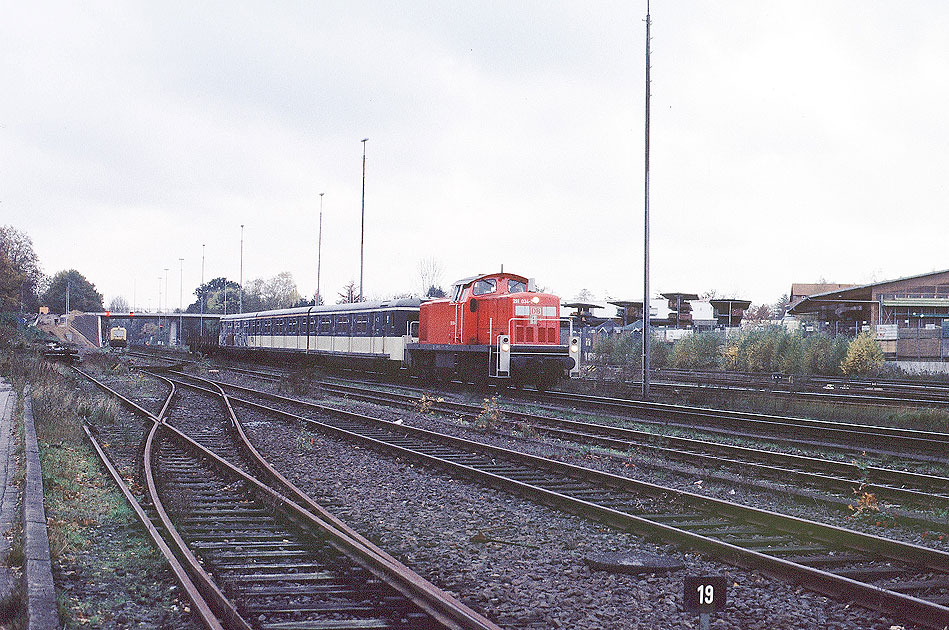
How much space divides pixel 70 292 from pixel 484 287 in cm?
11289

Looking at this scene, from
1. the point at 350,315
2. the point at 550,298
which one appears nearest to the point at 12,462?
the point at 550,298

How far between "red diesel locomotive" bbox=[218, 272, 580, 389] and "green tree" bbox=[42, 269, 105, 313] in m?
101

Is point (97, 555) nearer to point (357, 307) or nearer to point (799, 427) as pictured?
point (799, 427)

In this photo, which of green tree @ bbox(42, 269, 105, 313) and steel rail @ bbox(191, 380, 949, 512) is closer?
steel rail @ bbox(191, 380, 949, 512)

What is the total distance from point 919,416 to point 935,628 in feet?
42.9

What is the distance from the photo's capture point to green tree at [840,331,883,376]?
30.2 m

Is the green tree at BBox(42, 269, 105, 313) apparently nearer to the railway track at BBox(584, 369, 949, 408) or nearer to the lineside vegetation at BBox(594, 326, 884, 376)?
the lineside vegetation at BBox(594, 326, 884, 376)

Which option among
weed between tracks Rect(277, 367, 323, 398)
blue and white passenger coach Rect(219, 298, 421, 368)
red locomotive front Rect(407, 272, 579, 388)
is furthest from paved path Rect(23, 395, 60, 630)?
blue and white passenger coach Rect(219, 298, 421, 368)

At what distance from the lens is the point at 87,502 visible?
820 cm

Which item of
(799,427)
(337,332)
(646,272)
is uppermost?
(646,272)

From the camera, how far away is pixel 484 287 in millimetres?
21859

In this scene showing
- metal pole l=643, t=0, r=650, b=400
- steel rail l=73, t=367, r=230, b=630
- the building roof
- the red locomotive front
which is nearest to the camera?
steel rail l=73, t=367, r=230, b=630

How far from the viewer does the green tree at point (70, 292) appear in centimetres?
11475

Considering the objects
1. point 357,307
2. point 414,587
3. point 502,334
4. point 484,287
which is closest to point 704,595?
point 414,587
